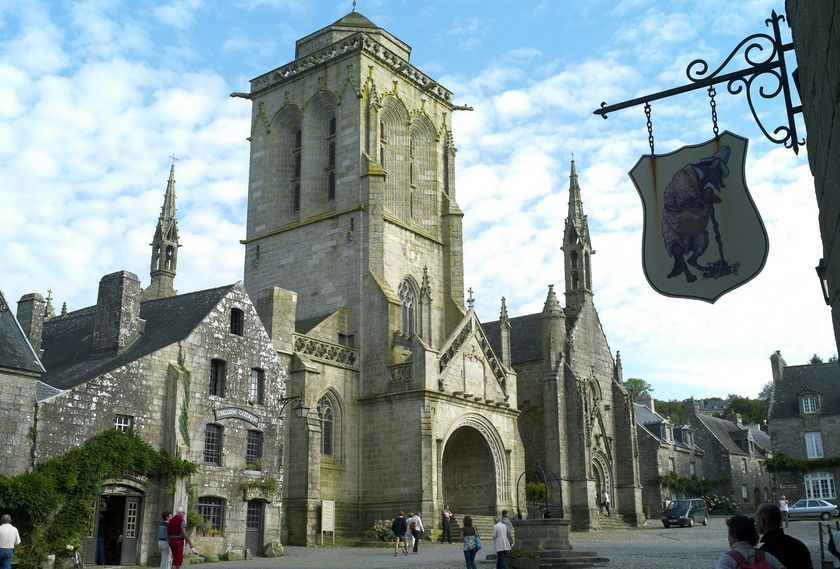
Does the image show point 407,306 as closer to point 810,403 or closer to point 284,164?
point 284,164

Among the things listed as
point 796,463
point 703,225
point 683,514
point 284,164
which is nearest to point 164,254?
point 284,164

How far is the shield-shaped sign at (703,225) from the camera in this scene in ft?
25.3

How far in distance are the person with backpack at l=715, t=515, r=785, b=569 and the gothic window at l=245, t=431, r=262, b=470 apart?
22.2 m

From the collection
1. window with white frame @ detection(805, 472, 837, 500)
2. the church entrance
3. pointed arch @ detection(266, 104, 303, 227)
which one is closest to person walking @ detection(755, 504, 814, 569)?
the church entrance

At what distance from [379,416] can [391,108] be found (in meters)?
15.2

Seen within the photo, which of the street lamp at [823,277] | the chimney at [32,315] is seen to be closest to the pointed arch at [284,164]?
the chimney at [32,315]

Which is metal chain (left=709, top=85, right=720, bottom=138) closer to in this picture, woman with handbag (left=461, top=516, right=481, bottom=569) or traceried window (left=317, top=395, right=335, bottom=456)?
woman with handbag (left=461, top=516, right=481, bottom=569)

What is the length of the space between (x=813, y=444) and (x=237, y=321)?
37511 millimetres

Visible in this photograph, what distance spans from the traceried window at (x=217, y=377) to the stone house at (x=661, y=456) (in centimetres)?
3039

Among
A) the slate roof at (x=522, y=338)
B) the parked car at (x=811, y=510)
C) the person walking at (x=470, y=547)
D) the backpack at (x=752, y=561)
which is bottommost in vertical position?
the person walking at (x=470, y=547)

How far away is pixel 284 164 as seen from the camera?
41969 millimetres

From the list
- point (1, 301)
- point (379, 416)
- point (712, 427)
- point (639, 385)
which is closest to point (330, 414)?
point (379, 416)

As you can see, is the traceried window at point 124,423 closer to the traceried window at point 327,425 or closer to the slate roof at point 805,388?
the traceried window at point 327,425

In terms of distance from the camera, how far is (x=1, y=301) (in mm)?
23578
